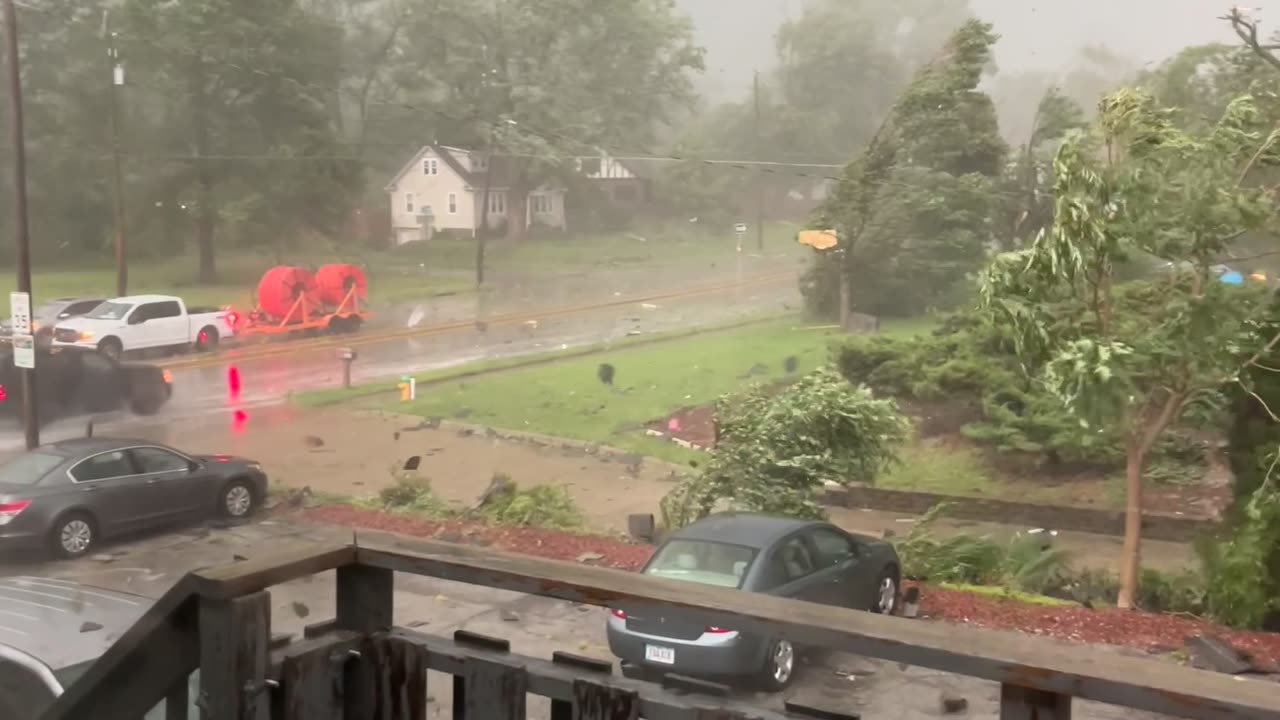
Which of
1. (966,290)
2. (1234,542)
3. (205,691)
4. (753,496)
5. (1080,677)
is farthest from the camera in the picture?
(966,290)

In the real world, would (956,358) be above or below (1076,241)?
below

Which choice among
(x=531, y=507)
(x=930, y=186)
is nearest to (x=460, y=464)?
(x=531, y=507)

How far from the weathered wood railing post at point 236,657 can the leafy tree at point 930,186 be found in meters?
9.38

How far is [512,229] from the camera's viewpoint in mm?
10922

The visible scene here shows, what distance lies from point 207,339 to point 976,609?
8470 mm

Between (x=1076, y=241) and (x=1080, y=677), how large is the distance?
629 cm

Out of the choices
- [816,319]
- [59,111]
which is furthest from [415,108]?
[816,319]

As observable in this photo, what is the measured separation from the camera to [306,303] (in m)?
11.8

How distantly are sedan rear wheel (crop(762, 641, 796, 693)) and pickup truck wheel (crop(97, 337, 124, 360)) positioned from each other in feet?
33.6

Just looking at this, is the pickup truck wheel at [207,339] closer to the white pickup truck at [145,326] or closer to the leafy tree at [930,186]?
the white pickup truck at [145,326]

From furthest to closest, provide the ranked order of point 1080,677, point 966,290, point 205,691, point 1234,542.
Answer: point 966,290
point 1234,542
point 205,691
point 1080,677

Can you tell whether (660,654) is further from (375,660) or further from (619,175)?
(619,175)

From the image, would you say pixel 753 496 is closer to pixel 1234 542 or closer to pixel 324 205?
pixel 1234 542

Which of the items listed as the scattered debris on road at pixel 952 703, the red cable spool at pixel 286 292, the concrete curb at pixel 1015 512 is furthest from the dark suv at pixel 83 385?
the scattered debris on road at pixel 952 703
